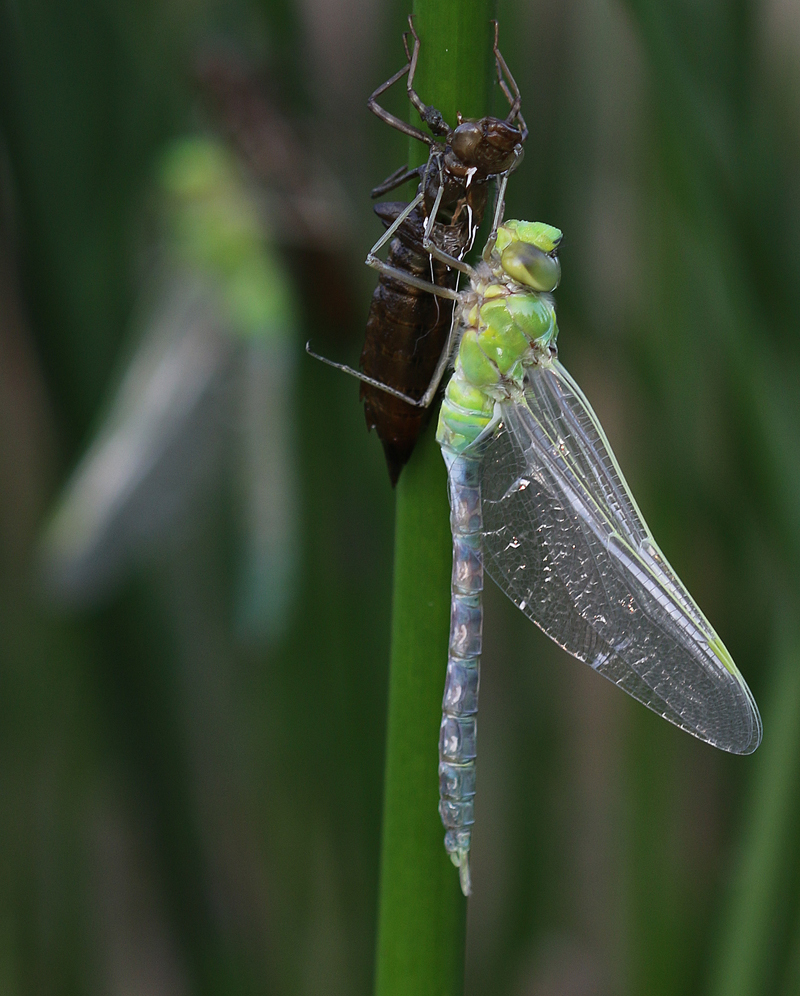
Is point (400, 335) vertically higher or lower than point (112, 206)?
lower

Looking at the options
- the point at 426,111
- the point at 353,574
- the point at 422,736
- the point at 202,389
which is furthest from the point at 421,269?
the point at 202,389

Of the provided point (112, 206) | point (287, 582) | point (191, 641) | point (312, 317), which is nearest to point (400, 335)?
point (312, 317)

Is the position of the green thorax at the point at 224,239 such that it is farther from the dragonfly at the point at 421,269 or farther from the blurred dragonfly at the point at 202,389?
the dragonfly at the point at 421,269

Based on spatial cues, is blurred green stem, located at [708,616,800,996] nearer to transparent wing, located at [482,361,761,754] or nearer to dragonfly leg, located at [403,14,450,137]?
transparent wing, located at [482,361,761,754]

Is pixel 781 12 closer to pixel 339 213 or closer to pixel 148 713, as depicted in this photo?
pixel 339 213

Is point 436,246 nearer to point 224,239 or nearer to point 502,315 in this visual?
point 502,315

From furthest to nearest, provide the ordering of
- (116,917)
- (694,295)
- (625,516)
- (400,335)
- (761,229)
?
1. (116,917)
2. (694,295)
3. (761,229)
4. (625,516)
5. (400,335)
